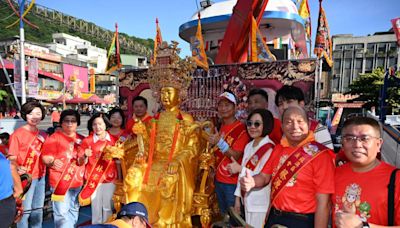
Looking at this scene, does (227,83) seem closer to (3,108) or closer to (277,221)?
(277,221)

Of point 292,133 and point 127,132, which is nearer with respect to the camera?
point 292,133

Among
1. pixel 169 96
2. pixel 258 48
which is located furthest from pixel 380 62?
pixel 169 96

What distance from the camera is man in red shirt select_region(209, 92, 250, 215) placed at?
2.89m

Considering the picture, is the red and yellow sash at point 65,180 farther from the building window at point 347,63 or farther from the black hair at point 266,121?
the building window at point 347,63

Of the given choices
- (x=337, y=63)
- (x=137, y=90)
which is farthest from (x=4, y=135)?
(x=337, y=63)

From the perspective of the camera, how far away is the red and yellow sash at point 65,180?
10.5 feet

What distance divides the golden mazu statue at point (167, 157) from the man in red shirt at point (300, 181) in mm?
1303

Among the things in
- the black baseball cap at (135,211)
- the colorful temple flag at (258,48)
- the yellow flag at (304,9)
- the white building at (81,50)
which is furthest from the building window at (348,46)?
the black baseball cap at (135,211)

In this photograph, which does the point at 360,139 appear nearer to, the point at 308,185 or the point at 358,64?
the point at 308,185

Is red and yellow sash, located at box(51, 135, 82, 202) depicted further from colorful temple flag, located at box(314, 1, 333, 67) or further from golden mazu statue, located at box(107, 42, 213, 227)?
colorful temple flag, located at box(314, 1, 333, 67)

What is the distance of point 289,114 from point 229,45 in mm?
4678

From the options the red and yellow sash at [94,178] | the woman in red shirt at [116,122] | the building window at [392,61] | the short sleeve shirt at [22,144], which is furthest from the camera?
the building window at [392,61]

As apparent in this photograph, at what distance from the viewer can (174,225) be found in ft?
10.0

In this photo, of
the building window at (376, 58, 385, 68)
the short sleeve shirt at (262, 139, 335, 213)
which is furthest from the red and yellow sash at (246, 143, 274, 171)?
the building window at (376, 58, 385, 68)
